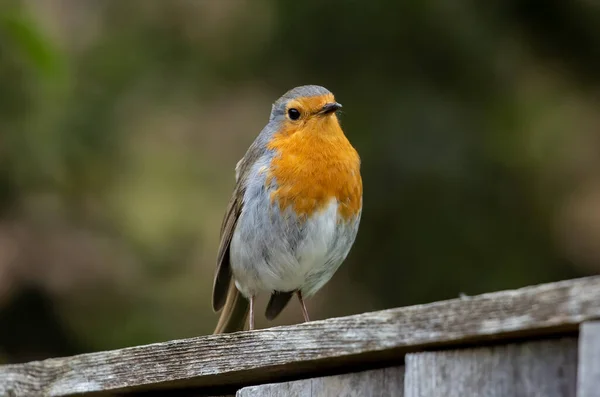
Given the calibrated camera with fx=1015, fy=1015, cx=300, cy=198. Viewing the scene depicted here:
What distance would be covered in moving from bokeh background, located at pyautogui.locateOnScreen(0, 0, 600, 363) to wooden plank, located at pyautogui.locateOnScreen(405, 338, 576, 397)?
334cm

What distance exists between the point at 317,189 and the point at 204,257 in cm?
227

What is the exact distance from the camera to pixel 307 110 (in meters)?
4.05

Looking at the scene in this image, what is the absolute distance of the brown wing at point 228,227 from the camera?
400 centimetres

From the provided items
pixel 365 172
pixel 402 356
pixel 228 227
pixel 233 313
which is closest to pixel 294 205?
pixel 228 227

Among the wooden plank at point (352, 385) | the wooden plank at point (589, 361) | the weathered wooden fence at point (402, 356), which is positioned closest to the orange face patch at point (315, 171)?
the weathered wooden fence at point (402, 356)

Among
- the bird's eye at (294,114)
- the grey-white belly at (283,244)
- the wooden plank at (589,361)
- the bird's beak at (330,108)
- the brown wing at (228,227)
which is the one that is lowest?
the wooden plank at (589,361)

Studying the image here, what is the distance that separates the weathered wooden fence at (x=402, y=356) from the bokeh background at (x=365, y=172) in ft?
8.48

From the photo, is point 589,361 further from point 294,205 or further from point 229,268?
point 229,268

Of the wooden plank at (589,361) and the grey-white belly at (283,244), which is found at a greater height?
the grey-white belly at (283,244)

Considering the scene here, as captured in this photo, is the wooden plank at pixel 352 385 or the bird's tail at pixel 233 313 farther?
the bird's tail at pixel 233 313

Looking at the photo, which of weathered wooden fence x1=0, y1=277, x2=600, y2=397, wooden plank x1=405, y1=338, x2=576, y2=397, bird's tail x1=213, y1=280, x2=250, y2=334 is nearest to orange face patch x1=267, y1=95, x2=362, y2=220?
bird's tail x1=213, y1=280, x2=250, y2=334

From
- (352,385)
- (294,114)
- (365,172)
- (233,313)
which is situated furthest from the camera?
(365,172)

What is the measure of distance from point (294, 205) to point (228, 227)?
0.44 meters

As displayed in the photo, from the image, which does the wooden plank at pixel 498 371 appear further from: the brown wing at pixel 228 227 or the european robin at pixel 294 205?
the brown wing at pixel 228 227
